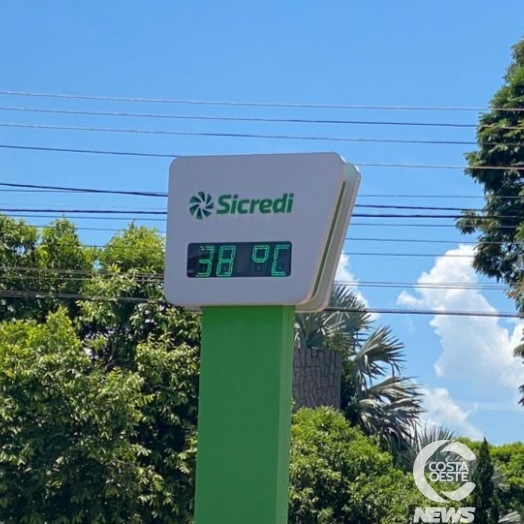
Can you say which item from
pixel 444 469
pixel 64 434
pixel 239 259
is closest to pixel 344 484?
pixel 444 469

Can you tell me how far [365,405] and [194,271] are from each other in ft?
54.3

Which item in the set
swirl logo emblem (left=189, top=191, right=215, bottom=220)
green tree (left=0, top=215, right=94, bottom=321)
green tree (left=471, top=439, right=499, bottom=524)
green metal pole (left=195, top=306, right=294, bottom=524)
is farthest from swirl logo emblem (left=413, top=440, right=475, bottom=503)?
swirl logo emblem (left=189, top=191, right=215, bottom=220)

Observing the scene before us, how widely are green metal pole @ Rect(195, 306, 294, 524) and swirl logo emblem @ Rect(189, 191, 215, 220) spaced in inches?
34.6

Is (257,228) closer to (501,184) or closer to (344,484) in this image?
(344,484)

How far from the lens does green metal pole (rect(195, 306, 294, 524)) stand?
8.89m

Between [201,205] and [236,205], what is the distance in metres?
0.34

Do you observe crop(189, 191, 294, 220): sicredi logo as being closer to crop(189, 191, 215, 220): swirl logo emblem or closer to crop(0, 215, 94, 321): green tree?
crop(189, 191, 215, 220): swirl logo emblem

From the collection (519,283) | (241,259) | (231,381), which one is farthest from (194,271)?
(519,283)

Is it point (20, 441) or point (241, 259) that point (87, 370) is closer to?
point (20, 441)

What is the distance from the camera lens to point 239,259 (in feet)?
30.5

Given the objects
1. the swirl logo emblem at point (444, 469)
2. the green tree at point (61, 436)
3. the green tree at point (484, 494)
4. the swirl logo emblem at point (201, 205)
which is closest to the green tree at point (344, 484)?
the swirl logo emblem at point (444, 469)

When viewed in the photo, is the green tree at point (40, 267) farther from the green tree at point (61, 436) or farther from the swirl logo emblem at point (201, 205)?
the swirl logo emblem at point (201, 205)

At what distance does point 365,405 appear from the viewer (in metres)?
25.3

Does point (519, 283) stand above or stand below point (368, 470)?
above
